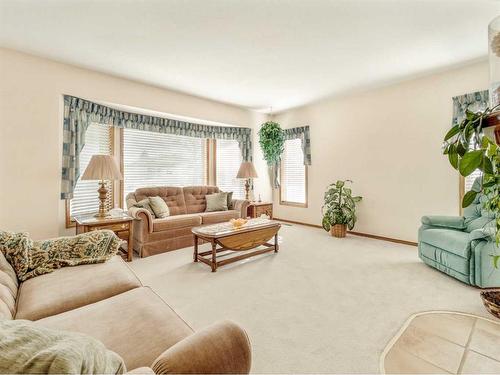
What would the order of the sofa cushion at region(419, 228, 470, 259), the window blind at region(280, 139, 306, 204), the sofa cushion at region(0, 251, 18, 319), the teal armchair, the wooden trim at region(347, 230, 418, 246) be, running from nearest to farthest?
the sofa cushion at region(0, 251, 18, 319), the teal armchair, the sofa cushion at region(419, 228, 470, 259), the wooden trim at region(347, 230, 418, 246), the window blind at region(280, 139, 306, 204)

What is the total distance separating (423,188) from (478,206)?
909mm

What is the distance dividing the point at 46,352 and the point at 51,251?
5.65 ft

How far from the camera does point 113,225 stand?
317cm

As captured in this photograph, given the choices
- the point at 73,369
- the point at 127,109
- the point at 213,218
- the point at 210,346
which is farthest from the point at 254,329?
the point at 127,109

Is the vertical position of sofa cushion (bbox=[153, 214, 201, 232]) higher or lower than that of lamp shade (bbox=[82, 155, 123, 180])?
lower

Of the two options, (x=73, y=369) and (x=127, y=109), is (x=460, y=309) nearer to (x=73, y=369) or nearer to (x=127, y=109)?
(x=73, y=369)

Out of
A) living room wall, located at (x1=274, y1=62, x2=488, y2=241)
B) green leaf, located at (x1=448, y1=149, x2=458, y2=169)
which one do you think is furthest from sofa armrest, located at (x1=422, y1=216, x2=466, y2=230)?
green leaf, located at (x1=448, y1=149, x2=458, y2=169)

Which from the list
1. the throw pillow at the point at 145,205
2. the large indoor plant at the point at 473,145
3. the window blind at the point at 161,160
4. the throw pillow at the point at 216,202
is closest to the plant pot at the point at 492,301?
the large indoor plant at the point at 473,145

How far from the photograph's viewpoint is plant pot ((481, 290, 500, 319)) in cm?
191

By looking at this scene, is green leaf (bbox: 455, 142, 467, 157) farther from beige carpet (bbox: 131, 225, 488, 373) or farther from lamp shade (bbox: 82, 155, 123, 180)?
lamp shade (bbox: 82, 155, 123, 180)

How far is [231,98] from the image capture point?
4707 mm

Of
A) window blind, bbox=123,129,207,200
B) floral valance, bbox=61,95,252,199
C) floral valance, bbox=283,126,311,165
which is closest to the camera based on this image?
floral valance, bbox=61,95,252,199

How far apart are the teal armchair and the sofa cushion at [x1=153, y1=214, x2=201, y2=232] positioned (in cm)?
314

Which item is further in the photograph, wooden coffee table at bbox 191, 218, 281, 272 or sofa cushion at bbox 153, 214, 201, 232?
sofa cushion at bbox 153, 214, 201, 232
